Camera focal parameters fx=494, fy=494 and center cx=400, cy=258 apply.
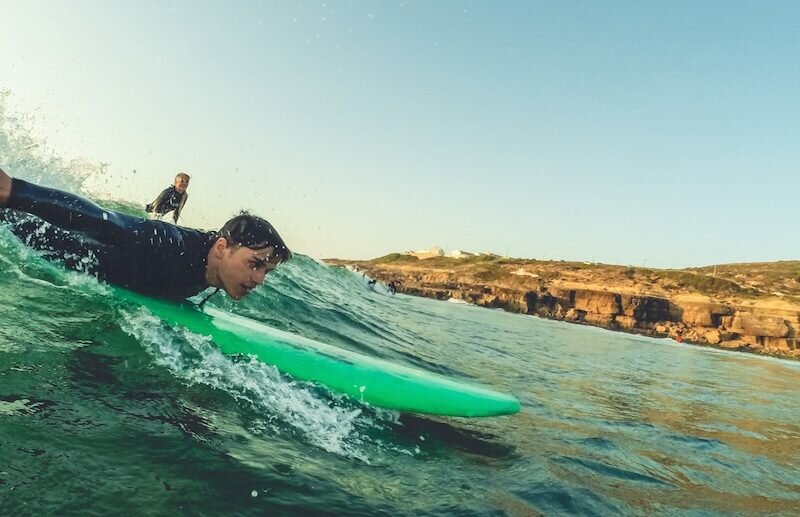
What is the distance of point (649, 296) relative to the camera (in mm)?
58875

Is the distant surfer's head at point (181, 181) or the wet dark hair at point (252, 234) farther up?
the distant surfer's head at point (181, 181)

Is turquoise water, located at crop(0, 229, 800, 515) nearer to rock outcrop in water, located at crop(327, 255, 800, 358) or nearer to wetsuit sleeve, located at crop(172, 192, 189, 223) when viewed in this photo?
wetsuit sleeve, located at crop(172, 192, 189, 223)

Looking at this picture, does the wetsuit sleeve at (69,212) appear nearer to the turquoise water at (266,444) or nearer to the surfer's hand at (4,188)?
the surfer's hand at (4,188)

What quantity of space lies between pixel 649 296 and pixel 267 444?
209 ft

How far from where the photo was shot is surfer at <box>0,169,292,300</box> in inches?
149

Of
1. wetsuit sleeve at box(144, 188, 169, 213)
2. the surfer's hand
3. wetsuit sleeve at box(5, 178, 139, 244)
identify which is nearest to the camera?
the surfer's hand

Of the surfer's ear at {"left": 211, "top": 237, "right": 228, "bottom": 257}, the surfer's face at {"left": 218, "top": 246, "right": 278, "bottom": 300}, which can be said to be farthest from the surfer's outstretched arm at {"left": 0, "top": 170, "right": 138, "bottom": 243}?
the surfer's face at {"left": 218, "top": 246, "right": 278, "bottom": 300}

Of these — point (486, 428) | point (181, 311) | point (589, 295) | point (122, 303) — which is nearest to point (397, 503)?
point (486, 428)

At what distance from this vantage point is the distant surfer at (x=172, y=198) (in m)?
10.9

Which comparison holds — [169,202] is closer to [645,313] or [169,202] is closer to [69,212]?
[69,212]

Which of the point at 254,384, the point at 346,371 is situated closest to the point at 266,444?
the point at 254,384

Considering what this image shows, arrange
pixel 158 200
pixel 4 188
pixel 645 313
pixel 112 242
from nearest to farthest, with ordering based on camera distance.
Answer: pixel 4 188 < pixel 112 242 < pixel 158 200 < pixel 645 313

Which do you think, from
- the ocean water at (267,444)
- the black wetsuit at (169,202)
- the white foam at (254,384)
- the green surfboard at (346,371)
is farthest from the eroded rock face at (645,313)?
the white foam at (254,384)

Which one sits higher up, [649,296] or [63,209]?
[649,296]
